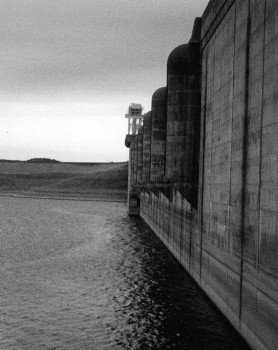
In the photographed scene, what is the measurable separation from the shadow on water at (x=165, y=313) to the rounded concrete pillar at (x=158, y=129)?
31.7ft

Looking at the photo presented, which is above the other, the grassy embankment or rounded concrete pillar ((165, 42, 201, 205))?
rounded concrete pillar ((165, 42, 201, 205))

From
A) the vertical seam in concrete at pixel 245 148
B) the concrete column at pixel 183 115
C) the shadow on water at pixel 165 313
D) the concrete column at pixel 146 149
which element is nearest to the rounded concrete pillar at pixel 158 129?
the concrete column at pixel 183 115

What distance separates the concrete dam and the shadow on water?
1.99ft

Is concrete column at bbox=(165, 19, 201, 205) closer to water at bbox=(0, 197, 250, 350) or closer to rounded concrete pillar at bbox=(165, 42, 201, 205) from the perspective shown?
rounded concrete pillar at bbox=(165, 42, 201, 205)

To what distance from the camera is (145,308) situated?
20156 mm

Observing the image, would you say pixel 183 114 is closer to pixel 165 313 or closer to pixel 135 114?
pixel 165 313

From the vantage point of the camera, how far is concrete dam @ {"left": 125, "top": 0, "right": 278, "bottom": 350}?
13.2 m

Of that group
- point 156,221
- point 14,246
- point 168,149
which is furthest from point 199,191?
point 156,221

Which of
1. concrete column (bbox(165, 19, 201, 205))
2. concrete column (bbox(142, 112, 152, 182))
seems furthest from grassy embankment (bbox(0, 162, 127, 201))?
concrete column (bbox(165, 19, 201, 205))

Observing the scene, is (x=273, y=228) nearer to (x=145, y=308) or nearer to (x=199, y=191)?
(x=145, y=308)

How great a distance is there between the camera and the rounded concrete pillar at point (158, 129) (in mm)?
36031

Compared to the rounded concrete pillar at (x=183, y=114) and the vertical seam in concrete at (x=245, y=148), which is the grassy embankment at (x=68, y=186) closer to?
the rounded concrete pillar at (x=183, y=114)

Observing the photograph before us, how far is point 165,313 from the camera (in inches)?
→ 763

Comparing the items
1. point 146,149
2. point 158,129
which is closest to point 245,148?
point 158,129
